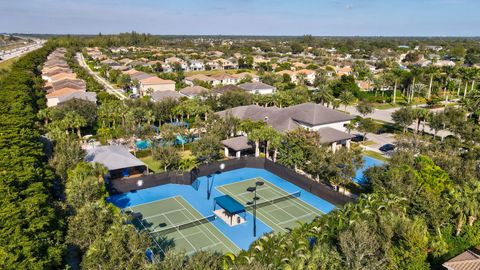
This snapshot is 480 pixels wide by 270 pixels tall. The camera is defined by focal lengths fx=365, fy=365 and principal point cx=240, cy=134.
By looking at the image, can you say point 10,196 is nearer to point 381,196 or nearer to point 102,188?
point 102,188

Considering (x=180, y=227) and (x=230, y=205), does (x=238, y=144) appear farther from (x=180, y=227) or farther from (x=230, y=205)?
(x=180, y=227)

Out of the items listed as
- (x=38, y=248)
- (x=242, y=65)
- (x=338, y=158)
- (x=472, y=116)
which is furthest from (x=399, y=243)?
(x=242, y=65)

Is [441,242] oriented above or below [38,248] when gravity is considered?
below

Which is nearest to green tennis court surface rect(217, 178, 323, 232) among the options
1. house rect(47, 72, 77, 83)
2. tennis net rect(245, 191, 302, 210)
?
tennis net rect(245, 191, 302, 210)

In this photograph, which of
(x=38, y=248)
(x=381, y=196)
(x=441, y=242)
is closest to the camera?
(x=38, y=248)

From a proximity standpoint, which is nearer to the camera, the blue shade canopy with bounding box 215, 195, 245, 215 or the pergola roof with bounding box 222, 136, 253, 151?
the blue shade canopy with bounding box 215, 195, 245, 215

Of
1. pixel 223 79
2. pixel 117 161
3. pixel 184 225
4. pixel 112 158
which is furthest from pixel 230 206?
pixel 223 79

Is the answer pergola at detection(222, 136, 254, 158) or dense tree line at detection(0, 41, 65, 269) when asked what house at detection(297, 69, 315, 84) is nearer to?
pergola at detection(222, 136, 254, 158)
